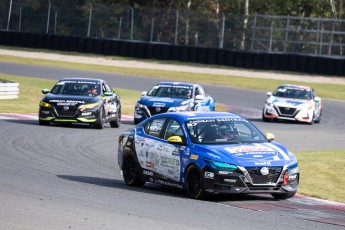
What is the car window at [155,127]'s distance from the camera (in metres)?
14.8

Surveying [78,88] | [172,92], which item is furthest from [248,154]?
[172,92]

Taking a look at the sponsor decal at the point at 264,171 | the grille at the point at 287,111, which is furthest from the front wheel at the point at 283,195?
the grille at the point at 287,111

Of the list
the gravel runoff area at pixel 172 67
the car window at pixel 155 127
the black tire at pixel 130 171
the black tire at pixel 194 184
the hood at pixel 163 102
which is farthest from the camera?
the gravel runoff area at pixel 172 67

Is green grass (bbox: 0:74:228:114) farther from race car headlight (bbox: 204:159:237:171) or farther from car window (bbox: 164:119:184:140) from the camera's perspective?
race car headlight (bbox: 204:159:237:171)

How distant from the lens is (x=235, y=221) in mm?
11578

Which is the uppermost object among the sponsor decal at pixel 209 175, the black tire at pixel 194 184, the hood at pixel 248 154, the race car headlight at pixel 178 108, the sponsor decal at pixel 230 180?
the hood at pixel 248 154

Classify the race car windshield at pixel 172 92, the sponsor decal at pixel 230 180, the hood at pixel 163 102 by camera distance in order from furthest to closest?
the race car windshield at pixel 172 92 < the hood at pixel 163 102 < the sponsor decal at pixel 230 180

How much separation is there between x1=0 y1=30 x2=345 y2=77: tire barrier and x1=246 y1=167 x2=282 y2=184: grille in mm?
38562

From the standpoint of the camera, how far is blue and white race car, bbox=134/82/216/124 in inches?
1119

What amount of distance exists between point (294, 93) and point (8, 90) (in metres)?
9.86

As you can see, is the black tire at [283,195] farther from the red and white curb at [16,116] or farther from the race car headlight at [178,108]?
the red and white curb at [16,116]

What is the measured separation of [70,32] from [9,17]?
13.3 ft

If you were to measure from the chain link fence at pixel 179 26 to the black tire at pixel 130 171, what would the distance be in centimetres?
3931

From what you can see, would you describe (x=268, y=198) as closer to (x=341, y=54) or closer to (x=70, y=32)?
(x=341, y=54)
